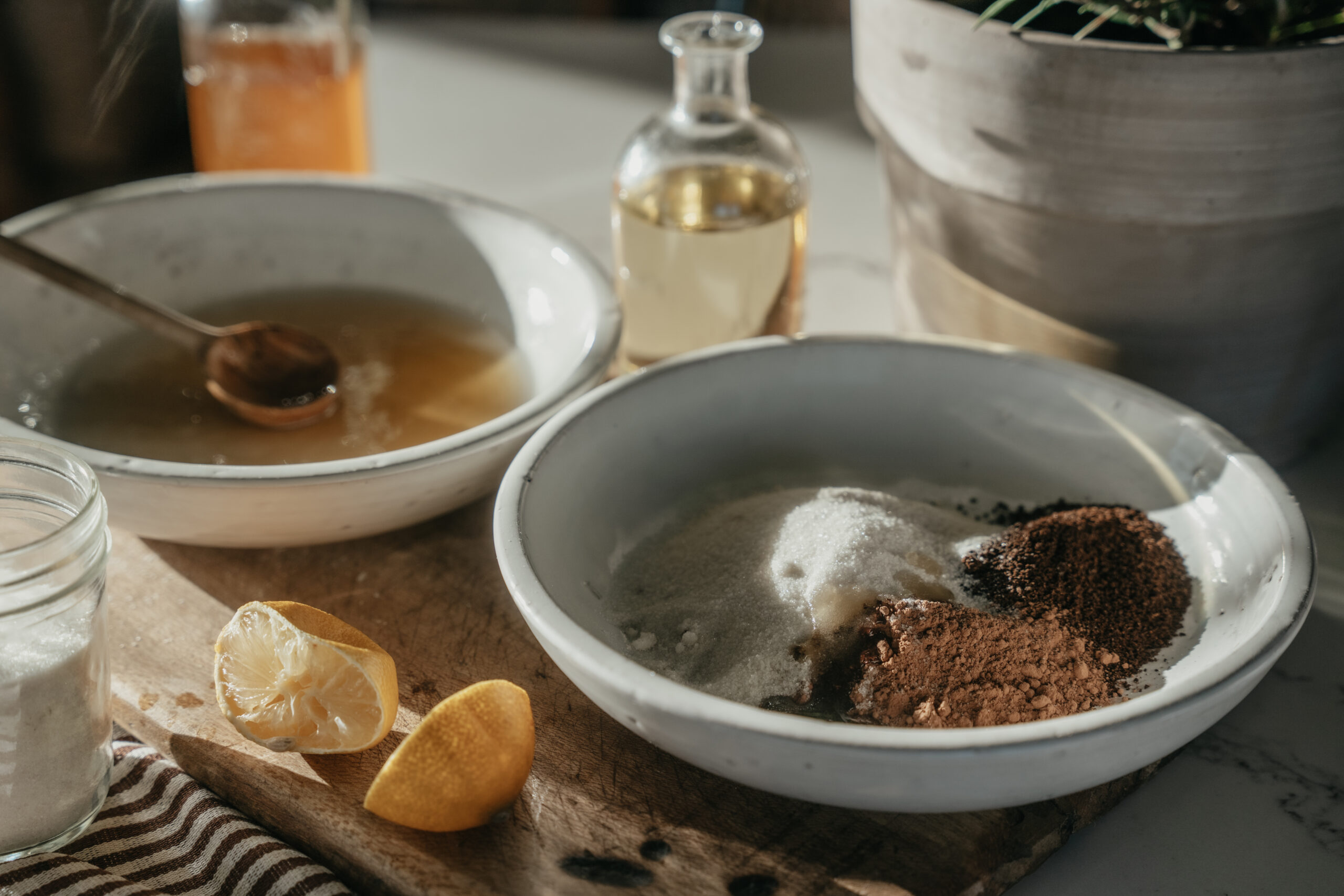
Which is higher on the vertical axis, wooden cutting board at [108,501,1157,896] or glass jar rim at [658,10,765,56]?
glass jar rim at [658,10,765,56]

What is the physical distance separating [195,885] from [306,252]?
60cm

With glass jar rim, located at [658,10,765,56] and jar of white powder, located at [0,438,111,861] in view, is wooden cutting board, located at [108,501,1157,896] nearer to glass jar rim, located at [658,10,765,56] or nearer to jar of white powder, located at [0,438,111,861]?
jar of white powder, located at [0,438,111,861]

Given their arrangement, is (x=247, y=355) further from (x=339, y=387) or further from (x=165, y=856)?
(x=165, y=856)

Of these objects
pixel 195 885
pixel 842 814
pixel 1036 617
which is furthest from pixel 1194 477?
pixel 195 885

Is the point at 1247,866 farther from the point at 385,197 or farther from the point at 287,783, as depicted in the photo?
the point at 385,197

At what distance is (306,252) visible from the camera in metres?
0.99

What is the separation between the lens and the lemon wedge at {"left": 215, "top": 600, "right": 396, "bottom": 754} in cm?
56

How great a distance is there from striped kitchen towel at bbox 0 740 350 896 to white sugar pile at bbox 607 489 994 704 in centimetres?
20

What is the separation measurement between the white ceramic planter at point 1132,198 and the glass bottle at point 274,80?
55 centimetres

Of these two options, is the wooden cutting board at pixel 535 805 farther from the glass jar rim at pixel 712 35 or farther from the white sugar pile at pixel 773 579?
the glass jar rim at pixel 712 35

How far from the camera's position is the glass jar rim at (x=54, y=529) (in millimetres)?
500

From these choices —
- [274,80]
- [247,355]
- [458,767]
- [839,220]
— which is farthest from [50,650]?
[839,220]

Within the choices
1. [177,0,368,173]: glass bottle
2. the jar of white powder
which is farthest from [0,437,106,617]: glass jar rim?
[177,0,368,173]: glass bottle

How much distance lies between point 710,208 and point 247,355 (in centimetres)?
36
